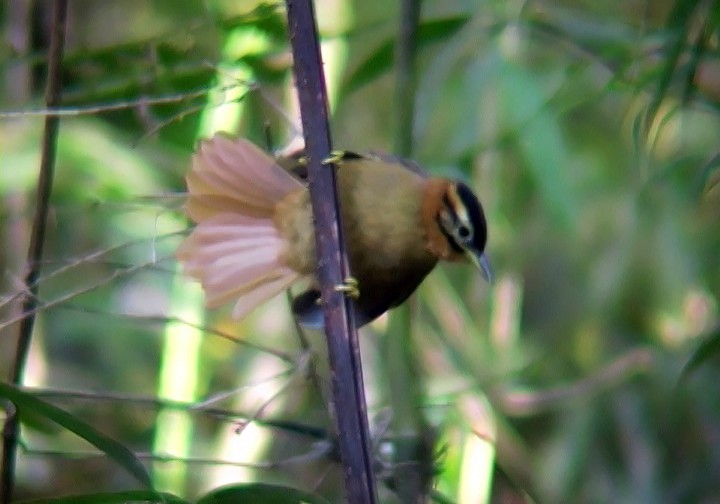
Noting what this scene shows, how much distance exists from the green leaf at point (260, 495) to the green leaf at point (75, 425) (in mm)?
50

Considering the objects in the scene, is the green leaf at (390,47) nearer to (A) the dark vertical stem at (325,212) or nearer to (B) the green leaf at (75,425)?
(A) the dark vertical stem at (325,212)

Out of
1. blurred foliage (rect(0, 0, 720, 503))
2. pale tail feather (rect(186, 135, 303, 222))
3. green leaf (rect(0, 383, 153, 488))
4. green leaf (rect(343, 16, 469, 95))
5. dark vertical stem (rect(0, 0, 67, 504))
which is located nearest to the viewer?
green leaf (rect(0, 383, 153, 488))

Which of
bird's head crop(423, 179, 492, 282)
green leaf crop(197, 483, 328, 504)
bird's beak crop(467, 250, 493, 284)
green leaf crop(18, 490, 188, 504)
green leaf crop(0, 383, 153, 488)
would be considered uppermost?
bird's head crop(423, 179, 492, 282)

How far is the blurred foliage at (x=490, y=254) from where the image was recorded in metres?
1.46

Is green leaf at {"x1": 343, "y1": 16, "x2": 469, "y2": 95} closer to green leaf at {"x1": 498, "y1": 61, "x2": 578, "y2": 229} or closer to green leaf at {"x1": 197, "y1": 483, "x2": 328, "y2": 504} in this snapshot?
green leaf at {"x1": 498, "y1": 61, "x2": 578, "y2": 229}

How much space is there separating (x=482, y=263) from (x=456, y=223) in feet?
0.17

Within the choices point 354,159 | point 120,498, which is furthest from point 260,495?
point 354,159

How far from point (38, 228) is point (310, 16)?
13.7 inches

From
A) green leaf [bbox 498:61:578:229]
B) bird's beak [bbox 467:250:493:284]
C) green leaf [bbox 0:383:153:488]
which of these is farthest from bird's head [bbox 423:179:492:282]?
green leaf [bbox 0:383:153:488]

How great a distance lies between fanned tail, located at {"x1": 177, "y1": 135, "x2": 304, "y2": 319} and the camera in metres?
1.17

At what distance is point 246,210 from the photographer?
1.28 metres

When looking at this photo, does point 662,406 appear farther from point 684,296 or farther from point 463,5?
point 463,5

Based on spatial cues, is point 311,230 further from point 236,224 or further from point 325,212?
point 325,212

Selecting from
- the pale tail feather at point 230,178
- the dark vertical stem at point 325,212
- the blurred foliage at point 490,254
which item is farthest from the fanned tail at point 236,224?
the dark vertical stem at point 325,212
